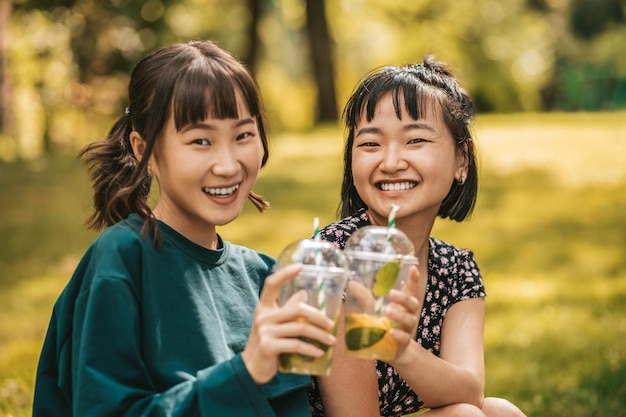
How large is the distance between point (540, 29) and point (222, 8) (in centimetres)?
1373

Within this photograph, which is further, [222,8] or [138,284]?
[222,8]

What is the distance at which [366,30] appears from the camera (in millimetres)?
35594

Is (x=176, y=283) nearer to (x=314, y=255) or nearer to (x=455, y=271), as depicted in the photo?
(x=314, y=255)

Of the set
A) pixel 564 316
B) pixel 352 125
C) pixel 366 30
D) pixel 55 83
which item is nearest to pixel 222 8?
pixel 55 83

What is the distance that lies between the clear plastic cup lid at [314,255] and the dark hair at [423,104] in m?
0.91

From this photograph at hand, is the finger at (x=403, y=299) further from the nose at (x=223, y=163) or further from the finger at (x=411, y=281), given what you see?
the nose at (x=223, y=163)

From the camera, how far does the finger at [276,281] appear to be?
222 cm

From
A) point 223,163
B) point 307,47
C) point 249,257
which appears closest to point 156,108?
point 223,163

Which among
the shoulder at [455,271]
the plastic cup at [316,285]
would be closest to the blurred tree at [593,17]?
the shoulder at [455,271]

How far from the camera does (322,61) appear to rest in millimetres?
17406

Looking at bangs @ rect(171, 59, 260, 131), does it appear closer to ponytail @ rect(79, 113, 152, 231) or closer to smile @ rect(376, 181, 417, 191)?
ponytail @ rect(79, 113, 152, 231)

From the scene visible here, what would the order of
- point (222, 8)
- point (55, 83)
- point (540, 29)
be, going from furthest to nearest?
point (540, 29) → point (222, 8) → point (55, 83)

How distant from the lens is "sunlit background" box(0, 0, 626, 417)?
5770 mm

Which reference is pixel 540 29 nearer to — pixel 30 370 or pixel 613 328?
pixel 613 328
